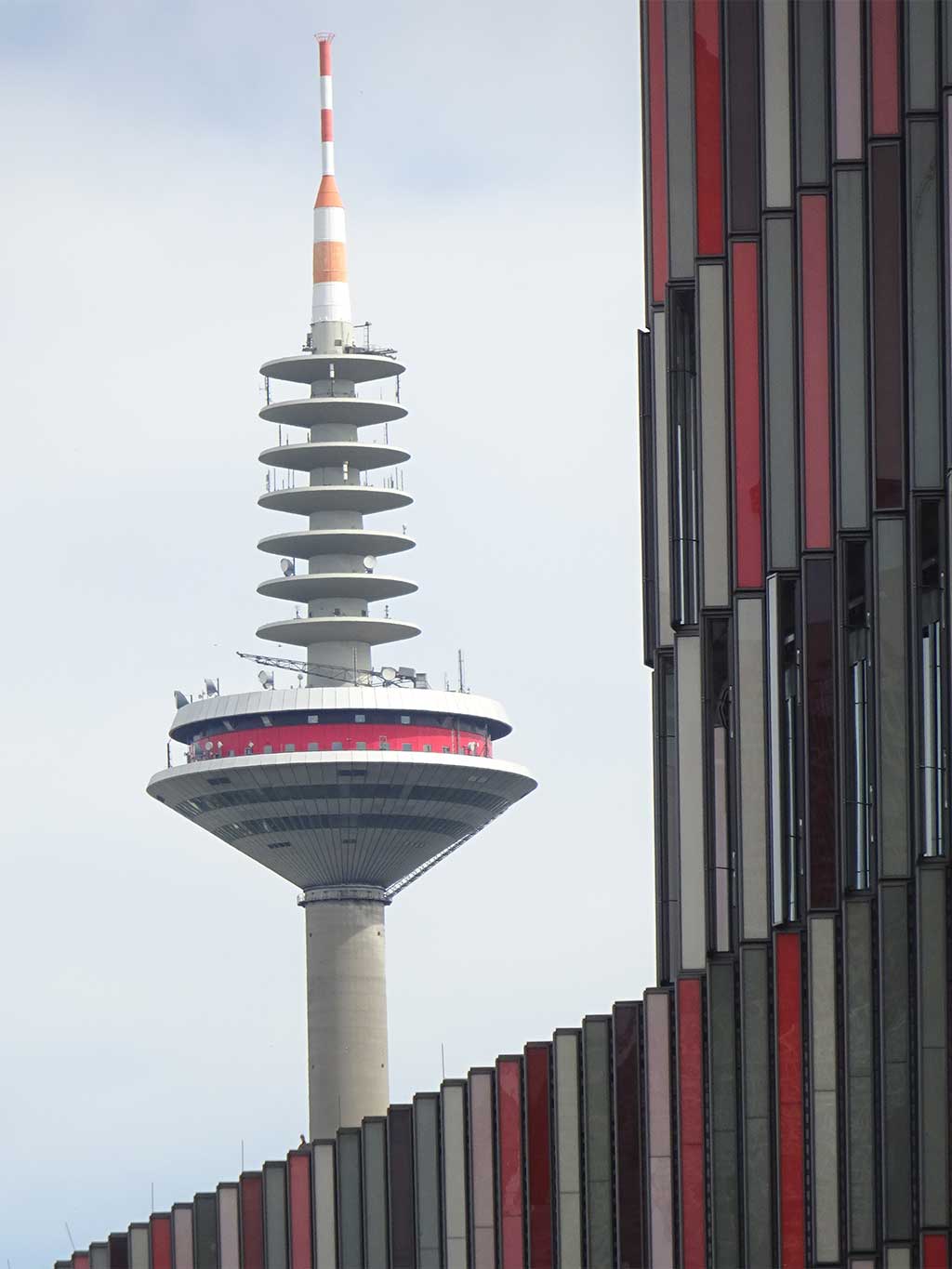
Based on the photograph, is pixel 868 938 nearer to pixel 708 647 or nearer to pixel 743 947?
pixel 743 947

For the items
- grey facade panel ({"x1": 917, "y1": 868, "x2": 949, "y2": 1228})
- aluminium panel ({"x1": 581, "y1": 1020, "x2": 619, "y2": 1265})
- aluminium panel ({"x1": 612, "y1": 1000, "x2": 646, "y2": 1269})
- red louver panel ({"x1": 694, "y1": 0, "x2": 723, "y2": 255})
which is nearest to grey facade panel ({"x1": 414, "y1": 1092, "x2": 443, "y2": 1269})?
aluminium panel ({"x1": 581, "y1": 1020, "x2": 619, "y2": 1265})

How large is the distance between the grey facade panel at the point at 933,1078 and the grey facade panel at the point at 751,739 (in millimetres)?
7713

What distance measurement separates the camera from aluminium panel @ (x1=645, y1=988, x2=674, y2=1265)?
252ft

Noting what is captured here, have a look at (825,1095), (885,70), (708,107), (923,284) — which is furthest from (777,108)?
(825,1095)

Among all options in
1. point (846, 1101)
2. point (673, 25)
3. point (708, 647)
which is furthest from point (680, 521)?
point (846, 1101)

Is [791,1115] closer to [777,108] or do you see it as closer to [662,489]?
[662,489]

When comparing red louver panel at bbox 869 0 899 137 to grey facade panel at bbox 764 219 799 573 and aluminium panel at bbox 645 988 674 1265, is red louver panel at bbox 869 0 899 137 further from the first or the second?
aluminium panel at bbox 645 988 674 1265

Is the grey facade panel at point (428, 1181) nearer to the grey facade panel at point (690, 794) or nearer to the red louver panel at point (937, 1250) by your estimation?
the grey facade panel at point (690, 794)

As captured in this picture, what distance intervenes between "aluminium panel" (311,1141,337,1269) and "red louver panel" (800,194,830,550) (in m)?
25.8

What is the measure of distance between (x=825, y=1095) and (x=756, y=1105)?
113 inches

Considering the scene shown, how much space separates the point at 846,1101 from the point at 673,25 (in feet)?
89.6

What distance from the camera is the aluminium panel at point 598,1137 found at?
80438mm

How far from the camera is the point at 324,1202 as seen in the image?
89.2 m

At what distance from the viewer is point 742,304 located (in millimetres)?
75812
